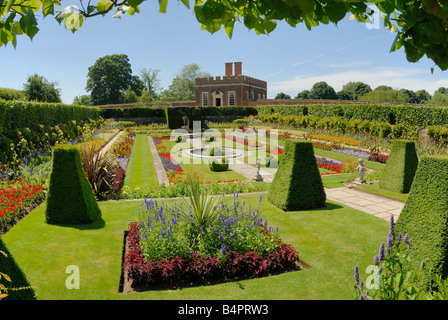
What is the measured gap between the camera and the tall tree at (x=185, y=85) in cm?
7319

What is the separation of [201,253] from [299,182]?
346 centimetres

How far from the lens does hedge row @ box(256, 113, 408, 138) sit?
737 inches

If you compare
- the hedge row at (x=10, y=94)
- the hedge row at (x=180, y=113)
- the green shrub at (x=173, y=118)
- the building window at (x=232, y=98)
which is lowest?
the green shrub at (x=173, y=118)

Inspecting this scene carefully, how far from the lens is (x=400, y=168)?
350 inches

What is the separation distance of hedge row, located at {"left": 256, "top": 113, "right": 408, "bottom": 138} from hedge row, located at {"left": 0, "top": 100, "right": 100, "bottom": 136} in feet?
64.4

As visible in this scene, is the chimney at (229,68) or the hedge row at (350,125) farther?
the chimney at (229,68)

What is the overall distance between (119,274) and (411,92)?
75.5 m

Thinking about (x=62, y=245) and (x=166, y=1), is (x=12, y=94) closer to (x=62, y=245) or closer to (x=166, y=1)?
(x=62, y=245)

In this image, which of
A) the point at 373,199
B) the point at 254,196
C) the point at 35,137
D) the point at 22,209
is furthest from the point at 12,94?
the point at 373,199

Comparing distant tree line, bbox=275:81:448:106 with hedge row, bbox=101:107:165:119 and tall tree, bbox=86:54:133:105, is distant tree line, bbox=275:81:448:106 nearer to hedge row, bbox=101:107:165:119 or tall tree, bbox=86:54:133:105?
tall tree, bbox=86:54:133:105

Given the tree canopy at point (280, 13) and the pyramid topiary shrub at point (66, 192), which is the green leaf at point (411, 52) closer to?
the tree canopy at point (280, 13)

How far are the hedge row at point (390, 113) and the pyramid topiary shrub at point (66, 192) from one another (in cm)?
1942

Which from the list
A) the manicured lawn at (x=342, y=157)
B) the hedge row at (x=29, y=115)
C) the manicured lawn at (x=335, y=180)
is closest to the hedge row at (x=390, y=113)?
the manicured lawn at (x=342, y=157)

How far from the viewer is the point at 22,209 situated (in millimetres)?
6359
